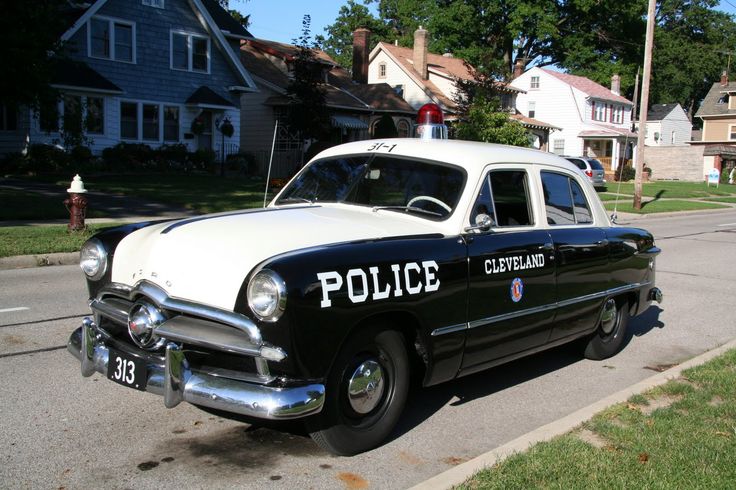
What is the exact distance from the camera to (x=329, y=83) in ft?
129

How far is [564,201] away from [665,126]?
2770 inches

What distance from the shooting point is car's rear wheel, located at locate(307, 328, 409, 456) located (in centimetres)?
396

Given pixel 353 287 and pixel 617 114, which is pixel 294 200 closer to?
pixel 353 287

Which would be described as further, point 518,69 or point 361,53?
point 518,69

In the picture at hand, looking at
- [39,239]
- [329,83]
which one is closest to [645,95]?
[329,83]

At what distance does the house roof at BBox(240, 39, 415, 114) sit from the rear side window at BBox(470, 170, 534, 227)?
29.5 meters

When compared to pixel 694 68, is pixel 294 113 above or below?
below

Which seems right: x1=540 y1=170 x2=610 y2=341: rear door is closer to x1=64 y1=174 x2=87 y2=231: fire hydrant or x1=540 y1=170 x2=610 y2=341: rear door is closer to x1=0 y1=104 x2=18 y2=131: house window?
x1=64 y1=174 x2=87 y2=231: fire hydrant

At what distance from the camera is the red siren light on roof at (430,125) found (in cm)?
625

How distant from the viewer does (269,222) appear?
4574 mm

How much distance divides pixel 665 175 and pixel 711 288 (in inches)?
2044

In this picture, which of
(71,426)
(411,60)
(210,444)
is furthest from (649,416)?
(411,60)

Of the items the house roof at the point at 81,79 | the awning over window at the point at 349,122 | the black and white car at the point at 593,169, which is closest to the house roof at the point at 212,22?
the house roof at the point at 81,79

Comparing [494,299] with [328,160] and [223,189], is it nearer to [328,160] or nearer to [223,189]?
[328,160]
